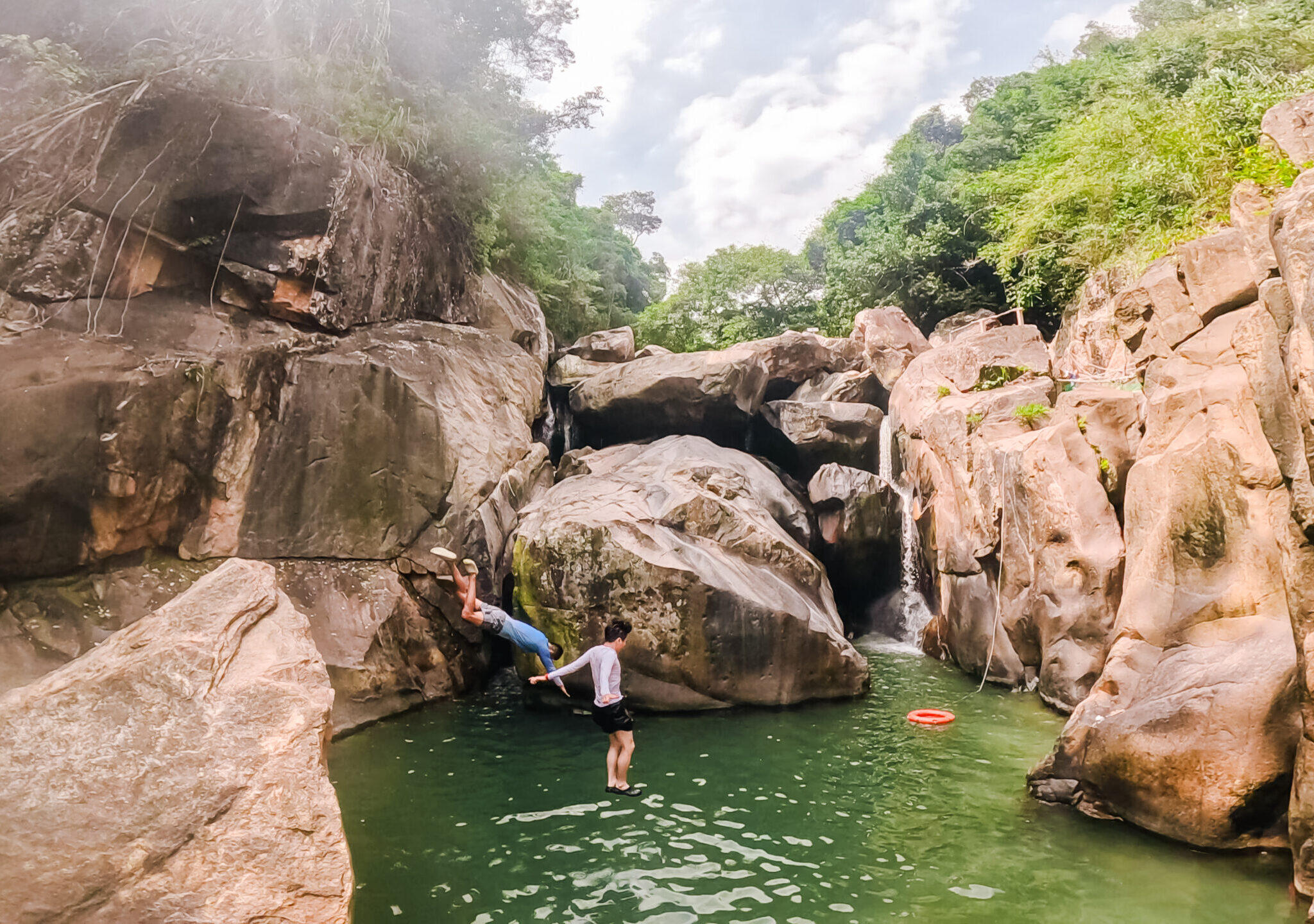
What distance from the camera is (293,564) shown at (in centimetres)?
1177

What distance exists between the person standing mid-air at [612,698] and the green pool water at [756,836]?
376 mm

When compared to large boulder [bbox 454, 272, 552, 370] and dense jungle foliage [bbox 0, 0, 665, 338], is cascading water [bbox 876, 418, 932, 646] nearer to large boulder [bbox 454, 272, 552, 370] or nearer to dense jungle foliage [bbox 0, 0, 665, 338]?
large boulder [bbox 454, 272, 552, 370]

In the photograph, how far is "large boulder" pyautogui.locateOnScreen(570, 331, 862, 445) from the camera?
17391 millimetres

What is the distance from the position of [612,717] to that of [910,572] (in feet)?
34.9

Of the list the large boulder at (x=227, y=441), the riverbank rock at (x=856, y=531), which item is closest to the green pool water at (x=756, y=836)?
the large boulder at (x=227, y=441)

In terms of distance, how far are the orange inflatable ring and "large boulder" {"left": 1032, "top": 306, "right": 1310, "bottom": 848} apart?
7.76 ft

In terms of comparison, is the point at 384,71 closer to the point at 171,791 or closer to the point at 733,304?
the point at 171,791

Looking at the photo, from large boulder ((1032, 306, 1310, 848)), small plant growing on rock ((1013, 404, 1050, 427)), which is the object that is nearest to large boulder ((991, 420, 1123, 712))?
small plant growing on rock ((1013, 404, 1050, 427))

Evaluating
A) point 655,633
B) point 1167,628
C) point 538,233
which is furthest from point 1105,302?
point 538,233

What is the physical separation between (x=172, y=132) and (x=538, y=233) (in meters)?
8.74

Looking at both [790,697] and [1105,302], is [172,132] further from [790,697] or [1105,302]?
[1105,302]

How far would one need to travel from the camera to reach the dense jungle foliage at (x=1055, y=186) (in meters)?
14.4

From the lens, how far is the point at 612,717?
739 cm

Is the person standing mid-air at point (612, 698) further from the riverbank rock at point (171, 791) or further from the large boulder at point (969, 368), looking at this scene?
the large boulder at point (969, 368)
